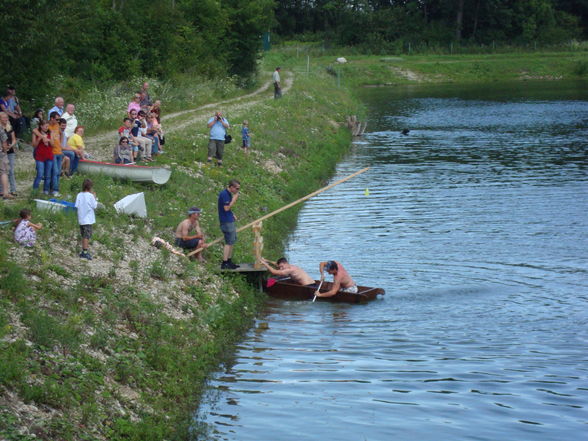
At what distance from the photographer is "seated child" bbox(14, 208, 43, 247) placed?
1639 centimetres

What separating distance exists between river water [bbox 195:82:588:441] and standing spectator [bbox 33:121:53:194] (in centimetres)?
618

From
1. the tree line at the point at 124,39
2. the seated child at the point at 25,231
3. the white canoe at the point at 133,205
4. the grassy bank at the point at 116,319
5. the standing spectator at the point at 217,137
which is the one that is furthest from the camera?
the standing spectator at the point at 217,137

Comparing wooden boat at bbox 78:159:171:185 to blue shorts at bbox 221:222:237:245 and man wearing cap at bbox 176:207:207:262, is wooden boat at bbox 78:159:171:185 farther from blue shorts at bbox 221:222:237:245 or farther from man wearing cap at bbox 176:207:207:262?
blue shorts at bbox 221:222:237:245

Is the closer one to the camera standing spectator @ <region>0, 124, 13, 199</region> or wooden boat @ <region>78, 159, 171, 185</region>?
standing spectator @ <region>0, 124, 13, 199</region>

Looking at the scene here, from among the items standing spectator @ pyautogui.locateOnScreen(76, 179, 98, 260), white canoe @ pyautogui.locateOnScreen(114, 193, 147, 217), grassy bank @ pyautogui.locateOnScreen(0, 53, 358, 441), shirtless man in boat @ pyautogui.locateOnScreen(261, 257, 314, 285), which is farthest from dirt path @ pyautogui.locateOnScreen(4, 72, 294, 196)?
shirtless man in boat @ pyautogui.locateOnScreen(261, 257, 314, 285)

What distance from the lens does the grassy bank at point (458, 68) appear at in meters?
94.9

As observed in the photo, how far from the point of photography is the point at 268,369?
15750 millimetres

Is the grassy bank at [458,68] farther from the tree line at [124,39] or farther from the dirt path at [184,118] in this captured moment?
the dirt path at [184,118]

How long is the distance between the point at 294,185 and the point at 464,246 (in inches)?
361

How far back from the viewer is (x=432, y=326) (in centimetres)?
1797

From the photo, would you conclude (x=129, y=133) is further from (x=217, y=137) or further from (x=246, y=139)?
(x=246, y=139)

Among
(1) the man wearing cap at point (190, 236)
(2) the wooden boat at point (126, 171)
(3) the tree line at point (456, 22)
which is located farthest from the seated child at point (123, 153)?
(3) the tree line at point (456, 22)

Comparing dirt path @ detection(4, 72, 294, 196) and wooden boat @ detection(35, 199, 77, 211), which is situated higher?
dirt path @ detection(4, 72, 294, 196)

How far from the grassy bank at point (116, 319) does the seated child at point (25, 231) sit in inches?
8.1
